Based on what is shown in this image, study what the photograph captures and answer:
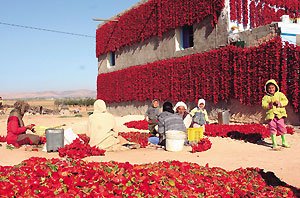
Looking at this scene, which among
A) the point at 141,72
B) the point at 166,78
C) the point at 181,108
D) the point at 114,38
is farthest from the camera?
the point at 114,38

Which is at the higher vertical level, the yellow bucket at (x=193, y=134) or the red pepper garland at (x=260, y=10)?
the red pepper garland at (x=260, y=10)

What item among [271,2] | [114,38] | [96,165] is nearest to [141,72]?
[114,38]

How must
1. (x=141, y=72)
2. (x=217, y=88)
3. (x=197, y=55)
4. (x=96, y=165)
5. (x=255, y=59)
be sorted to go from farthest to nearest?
1. (x=141, y=72)
2. (x=197, y=55)
3. (x=217, y=88)
4. (x=255, y=59)
5. (x=96, y=165)

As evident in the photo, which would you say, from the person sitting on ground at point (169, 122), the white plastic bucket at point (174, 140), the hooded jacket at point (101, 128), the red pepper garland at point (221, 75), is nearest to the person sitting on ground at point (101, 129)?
the hooded jacket at point (101, 128)

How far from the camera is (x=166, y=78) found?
864 inches

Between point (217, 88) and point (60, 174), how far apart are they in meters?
13.6

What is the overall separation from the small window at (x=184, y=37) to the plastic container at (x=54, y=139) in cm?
1245

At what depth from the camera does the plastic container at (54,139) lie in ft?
33.5

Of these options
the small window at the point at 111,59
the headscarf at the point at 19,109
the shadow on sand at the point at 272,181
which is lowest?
the shadow on sand at the point at 272,181

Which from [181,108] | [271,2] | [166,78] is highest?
[271,2]

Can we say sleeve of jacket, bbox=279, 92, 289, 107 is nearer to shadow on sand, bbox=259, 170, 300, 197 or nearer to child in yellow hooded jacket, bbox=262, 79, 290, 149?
child in yellow hooded jacket, bbox=262, 79, 290, 149

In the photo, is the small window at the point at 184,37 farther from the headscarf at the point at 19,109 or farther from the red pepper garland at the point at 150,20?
the headscarf at the point at 19,109

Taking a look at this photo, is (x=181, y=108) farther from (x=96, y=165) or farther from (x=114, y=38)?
(x=114, y=38)

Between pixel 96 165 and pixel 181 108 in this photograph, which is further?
pixel 181 108
